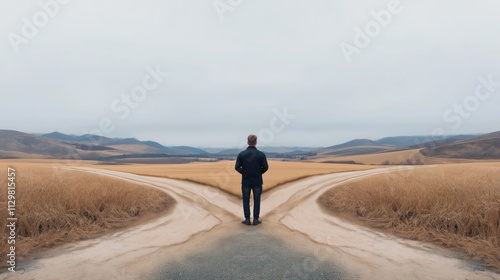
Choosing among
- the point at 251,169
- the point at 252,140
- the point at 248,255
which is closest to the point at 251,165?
the point at 251,169

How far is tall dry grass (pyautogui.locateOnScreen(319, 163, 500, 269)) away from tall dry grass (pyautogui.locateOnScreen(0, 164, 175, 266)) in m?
9.64

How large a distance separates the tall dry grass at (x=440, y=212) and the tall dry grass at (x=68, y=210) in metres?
9.64

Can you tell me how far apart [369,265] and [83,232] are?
28.8 ft

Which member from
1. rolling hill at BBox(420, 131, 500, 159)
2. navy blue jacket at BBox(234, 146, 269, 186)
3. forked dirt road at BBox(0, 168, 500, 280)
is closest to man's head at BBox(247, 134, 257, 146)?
navy blue jacket at BBox(234, 146, 269, 186)

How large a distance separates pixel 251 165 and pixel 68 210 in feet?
22.6

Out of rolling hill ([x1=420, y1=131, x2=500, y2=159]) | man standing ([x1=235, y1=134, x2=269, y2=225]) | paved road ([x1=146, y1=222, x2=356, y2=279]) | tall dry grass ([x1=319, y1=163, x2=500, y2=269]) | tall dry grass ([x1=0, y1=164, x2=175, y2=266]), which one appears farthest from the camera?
rolling hill ([x1=420, y1=131, x2=500, y2=159])

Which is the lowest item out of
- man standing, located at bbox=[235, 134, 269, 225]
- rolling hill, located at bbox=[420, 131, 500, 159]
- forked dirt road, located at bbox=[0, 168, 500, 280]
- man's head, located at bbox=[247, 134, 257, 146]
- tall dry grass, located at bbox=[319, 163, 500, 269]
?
forked dirt road, located at bbox=[0, 168, 500, 280]

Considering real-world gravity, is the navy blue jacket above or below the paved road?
above

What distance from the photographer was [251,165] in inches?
447

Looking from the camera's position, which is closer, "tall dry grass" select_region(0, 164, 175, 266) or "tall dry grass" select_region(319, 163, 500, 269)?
"tall dry grass" select_region(319, 163, 500, 269)

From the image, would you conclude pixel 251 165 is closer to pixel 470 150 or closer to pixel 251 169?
pixel 251 169

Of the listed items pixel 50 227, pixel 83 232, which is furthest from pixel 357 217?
pixel 50 227

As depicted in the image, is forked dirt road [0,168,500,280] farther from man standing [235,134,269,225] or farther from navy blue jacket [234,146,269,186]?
navy blue jacket [234,146,269,186]

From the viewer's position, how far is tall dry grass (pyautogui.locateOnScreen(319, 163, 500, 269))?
8664 millimetres
